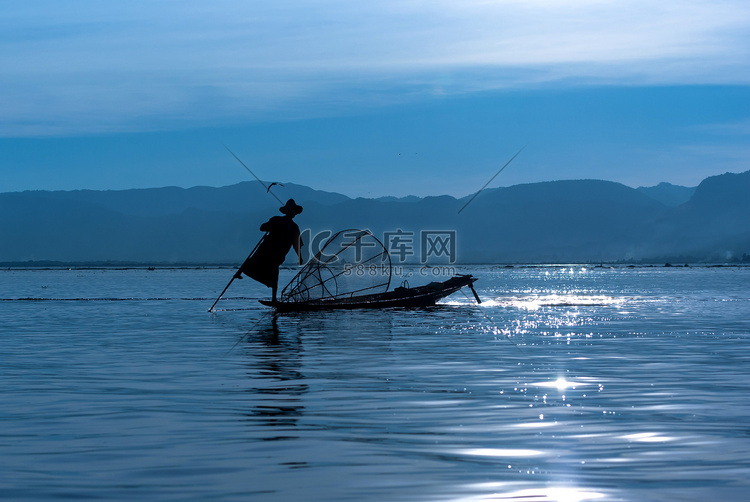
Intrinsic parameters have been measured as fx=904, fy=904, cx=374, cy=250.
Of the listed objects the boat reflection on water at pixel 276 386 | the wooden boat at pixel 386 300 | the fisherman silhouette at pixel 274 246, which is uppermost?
the fisherman silhouette at pixel 274 246

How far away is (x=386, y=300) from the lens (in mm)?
52594

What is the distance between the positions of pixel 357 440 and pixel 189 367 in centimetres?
1129

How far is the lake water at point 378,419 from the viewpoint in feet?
34.3

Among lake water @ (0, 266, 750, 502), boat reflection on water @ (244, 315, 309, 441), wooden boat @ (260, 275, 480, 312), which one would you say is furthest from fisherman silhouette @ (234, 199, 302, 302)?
lake water @ (0, 266, 750, 502)

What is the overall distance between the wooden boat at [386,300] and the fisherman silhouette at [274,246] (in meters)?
2.01

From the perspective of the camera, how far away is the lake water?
10453mm

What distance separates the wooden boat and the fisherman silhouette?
2005mm

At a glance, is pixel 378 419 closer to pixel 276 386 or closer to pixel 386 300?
pixel 276 386

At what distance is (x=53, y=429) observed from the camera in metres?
14.0

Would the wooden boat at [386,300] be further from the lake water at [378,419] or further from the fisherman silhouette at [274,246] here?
the lake water at [378,419]

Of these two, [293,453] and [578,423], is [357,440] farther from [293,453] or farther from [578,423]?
[578,423]

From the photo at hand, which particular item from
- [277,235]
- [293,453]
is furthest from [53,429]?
[277,235]

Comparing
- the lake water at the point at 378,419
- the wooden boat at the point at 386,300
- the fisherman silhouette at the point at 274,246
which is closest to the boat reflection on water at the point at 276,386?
the lake water at the point at 378,419

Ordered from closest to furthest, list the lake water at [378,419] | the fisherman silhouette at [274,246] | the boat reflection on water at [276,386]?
the lake water at [378,419]
the boat reflection on water at [276,386]
the fisherman silhouette at [274,246]
